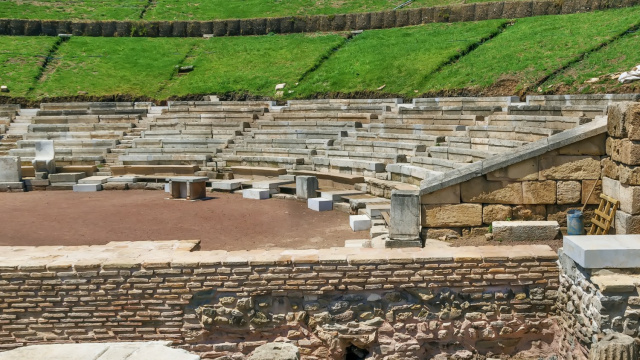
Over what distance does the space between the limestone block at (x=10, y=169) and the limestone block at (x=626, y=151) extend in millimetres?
16483

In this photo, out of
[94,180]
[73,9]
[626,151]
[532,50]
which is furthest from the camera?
[73,9]

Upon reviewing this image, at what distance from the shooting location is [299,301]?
27.7 feet

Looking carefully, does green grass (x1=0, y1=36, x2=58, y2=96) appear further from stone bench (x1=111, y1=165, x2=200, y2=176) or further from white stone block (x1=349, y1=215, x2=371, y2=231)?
white stone block (x1=349, y1=215, x2=371, y2=231)

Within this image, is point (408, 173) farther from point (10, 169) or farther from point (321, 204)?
point (10, 169)

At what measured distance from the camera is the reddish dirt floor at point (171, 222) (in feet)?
38.6

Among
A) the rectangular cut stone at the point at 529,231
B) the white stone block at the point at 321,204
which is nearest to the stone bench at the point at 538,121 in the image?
the rectangular cut stone at the point at 529,231

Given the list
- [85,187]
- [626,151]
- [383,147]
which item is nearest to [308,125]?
[383,147]

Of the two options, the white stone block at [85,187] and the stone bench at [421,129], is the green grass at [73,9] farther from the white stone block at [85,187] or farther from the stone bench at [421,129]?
the stone bench at [421,129]

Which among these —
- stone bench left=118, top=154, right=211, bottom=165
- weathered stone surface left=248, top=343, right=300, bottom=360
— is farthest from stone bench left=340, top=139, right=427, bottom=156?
weathered stone surface left=248, top=343, right=300, bottom=360

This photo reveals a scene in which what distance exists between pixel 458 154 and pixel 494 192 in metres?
4.54

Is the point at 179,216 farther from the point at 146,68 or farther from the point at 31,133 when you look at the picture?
the point at 146,68

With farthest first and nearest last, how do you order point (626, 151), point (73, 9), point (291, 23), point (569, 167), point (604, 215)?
point (73, 9) → point (291, 23) → point (569, 167) → point (604, 215) → point (626, 151)

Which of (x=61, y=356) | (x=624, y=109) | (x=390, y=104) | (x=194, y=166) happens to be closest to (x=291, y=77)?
(x=390, y=104)

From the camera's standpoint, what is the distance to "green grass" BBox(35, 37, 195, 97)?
26828mm
